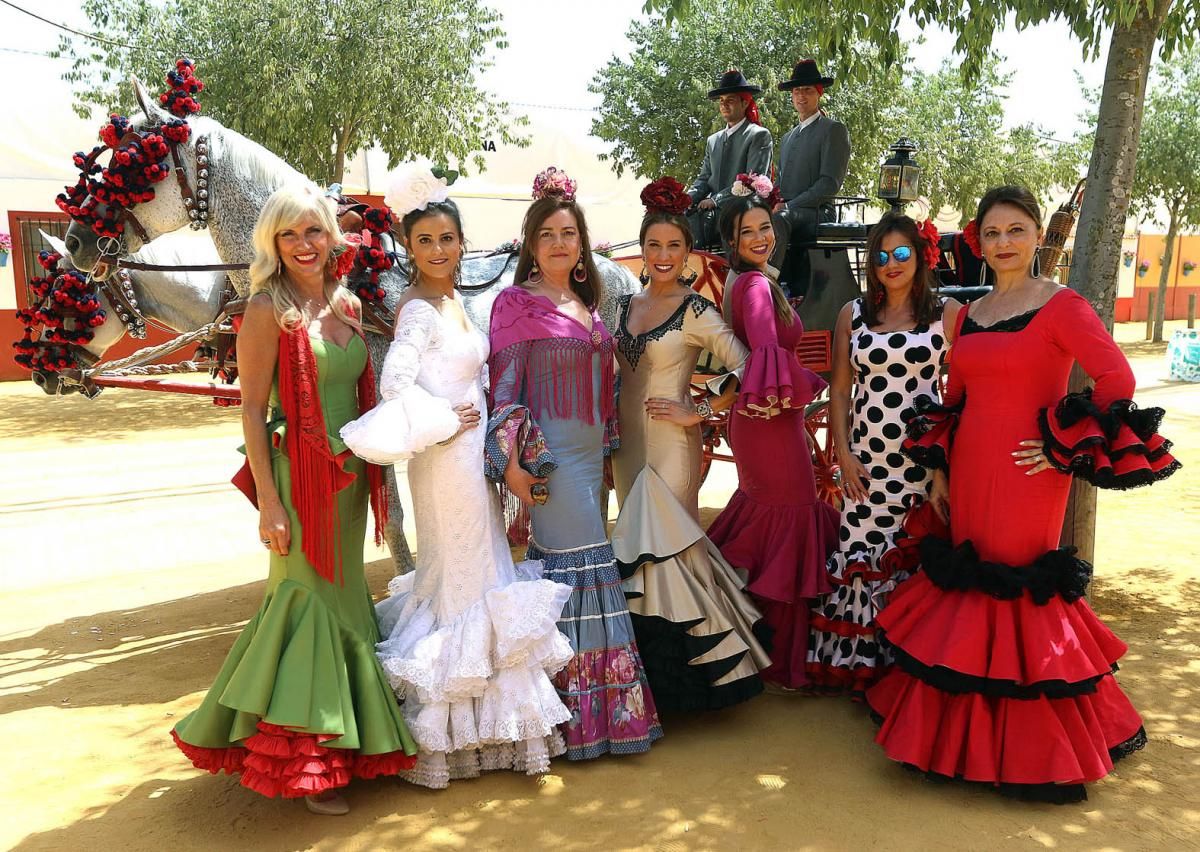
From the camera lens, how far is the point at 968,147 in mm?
23062

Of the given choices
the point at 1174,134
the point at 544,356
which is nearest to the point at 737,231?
the point at 544,356

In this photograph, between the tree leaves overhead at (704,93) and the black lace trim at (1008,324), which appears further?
the tree leaves overhead at (704,93)

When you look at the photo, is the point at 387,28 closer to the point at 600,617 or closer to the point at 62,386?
the point at 62,386

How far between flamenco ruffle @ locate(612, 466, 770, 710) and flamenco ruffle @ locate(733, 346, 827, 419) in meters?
0.48

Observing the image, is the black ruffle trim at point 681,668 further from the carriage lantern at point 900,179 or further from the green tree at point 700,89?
the green tree at point 700,89

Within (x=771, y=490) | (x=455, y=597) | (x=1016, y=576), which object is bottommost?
(x=455, y=597)

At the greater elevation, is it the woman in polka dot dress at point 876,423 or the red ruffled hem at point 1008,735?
the woman in polka dot dress at point 876,423

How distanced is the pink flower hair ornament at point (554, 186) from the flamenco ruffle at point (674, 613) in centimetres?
114

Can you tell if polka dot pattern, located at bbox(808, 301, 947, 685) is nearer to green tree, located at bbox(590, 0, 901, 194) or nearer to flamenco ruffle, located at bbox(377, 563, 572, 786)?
flamenco ruffle, located at bbox(377, 563, 572, 786)

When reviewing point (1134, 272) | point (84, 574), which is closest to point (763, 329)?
point (84, 574)

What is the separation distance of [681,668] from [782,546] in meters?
0.74

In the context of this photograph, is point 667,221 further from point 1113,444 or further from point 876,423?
point 1113,444

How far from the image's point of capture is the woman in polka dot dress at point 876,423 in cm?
391

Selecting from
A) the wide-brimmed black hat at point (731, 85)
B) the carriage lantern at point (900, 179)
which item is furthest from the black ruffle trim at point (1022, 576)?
the wide-brimmed black hat at point (731, 85)
